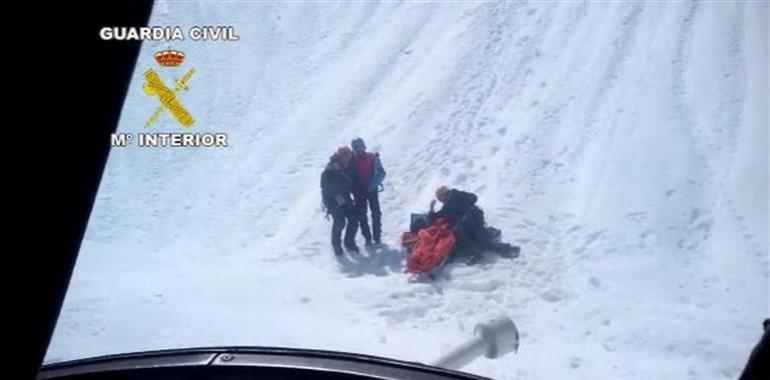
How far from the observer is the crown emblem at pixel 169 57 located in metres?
4.50

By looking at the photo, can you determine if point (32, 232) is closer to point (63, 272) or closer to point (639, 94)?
point (63, 272)

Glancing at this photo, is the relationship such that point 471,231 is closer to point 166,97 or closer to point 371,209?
point 371,209

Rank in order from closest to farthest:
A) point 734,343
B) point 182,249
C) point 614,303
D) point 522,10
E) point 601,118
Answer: point 734,343 → point 614,303 → point 182,249 → point 601,118 → point 522,10

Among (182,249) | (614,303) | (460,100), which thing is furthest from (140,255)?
(614,303)

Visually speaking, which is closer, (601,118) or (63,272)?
(63,272)

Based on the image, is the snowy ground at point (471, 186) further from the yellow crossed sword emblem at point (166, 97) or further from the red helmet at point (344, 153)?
→ the red helmet at point (344, 153)

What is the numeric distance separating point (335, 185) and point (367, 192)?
0.21 metres

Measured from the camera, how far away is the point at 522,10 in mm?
6738

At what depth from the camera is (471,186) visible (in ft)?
18.2

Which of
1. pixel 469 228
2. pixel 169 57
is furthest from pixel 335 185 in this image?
pixel 169 57

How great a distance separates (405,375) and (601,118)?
15.8 feet

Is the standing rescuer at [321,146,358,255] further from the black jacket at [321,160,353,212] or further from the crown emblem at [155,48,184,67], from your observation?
the crown emblem at [155,48,184,67]

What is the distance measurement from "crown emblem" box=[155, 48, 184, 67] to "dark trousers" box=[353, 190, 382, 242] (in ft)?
4.46

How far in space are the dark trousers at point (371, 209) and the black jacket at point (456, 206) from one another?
372 mm
